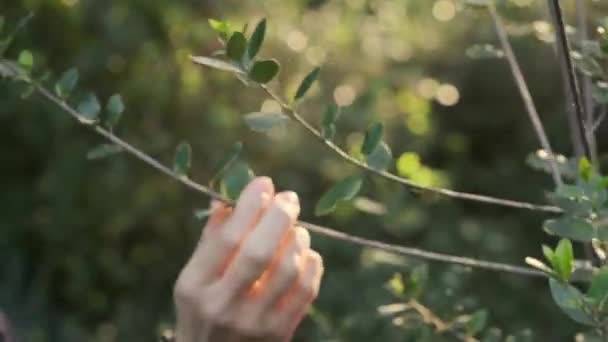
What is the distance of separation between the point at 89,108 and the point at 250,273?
291mm

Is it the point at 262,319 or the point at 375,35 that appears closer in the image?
the point at 262,319

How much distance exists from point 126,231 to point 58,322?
14.0 inches

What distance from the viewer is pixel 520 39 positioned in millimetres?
3760

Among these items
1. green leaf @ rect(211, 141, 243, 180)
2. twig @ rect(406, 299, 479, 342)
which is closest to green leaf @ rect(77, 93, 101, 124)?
green leaf @ rect(211, 141, 243, 180)

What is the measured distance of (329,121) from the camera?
1.09m

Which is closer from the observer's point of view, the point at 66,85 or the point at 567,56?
the point at 567,56

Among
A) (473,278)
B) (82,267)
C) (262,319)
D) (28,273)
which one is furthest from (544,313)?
(262,319)

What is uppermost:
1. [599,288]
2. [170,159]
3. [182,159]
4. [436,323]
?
[599,288]

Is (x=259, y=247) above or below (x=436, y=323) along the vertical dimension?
above

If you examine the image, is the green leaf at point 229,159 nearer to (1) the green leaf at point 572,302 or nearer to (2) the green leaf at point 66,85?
(2) the green leaf at point 66,85

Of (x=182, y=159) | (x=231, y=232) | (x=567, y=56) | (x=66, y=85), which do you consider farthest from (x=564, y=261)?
(x=66, y=85)

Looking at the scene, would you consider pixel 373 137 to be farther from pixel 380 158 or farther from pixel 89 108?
pixel 89 108

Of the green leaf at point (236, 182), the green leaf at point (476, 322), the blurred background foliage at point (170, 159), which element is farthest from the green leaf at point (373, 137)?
the blurred background foliage at point (170, 159)

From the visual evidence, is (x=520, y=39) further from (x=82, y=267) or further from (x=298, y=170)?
(x=82, y=267)
